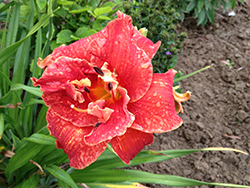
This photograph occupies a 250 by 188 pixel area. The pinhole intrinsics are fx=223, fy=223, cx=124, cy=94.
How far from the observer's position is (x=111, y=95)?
0.73 m

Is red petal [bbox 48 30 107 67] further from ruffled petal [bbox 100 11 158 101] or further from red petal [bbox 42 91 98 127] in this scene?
red petal [bbox 42 91 98 127]

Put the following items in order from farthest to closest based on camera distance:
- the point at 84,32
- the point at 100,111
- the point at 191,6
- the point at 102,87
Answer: the point at 191,6 < the point at 84,32 < the point at 102,87 < the point at 100,111

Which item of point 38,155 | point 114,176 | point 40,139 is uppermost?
point 40,139

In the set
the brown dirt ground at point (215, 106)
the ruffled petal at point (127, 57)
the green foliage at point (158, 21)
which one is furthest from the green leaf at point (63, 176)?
the green foliage at point (158, 21)

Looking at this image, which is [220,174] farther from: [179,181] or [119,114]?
[119,114]

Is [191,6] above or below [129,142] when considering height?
below

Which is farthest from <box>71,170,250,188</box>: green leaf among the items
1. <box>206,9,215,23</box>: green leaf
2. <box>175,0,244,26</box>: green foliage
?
<box>206,9,215,23</box>: green leaf

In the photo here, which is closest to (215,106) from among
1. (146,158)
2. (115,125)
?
(146,158)

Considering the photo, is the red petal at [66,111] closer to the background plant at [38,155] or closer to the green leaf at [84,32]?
the background plant at [38,155]

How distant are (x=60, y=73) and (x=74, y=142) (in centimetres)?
22

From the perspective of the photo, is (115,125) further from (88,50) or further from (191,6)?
(191,6)

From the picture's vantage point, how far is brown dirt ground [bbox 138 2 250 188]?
5.93 ft

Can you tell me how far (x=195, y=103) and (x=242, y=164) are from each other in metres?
0.69

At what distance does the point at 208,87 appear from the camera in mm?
2375
